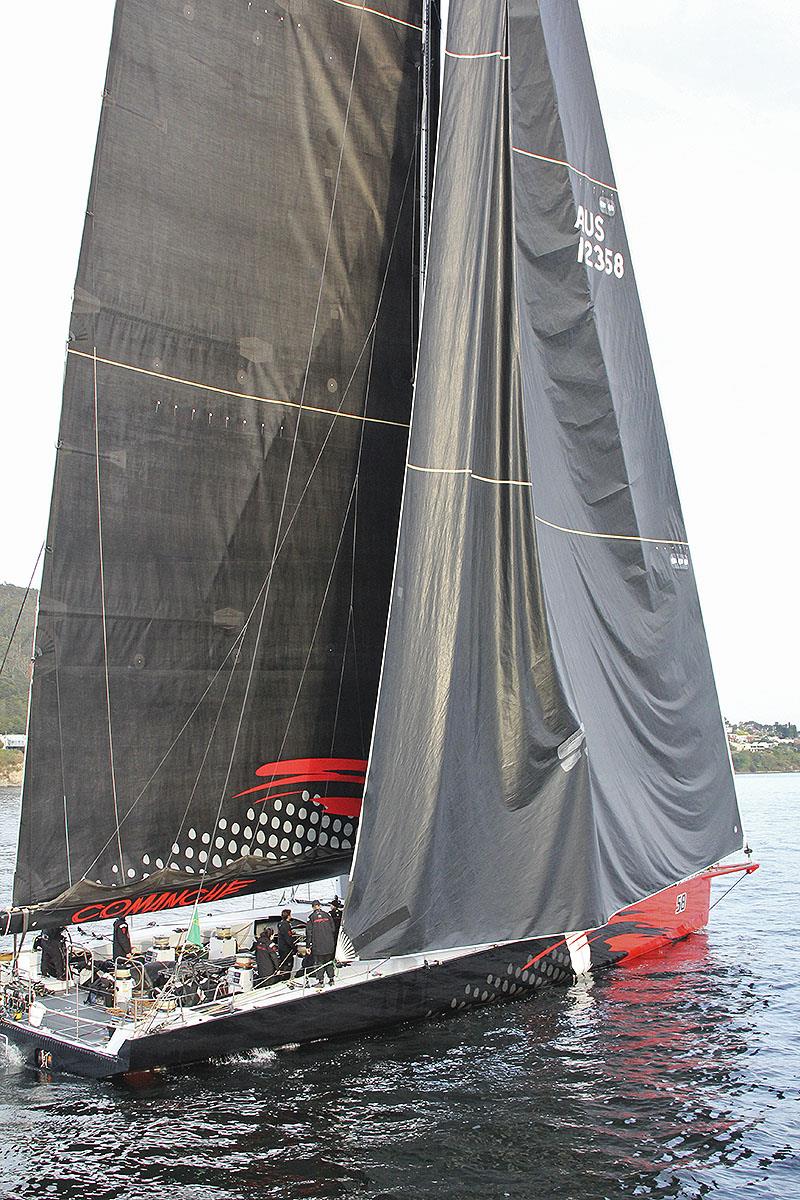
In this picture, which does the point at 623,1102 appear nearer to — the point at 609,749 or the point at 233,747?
the point at 609,749

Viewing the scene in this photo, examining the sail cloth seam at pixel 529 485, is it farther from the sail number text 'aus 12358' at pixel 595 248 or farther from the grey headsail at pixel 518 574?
the sail number text 'aus 12358' at pixel 595 248

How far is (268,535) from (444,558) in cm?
235

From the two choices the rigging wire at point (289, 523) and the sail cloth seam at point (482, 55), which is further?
the sail cloth seam at point (482, 55)

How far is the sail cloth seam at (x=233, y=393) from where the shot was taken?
12.5m

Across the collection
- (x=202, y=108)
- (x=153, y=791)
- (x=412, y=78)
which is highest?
(x=412, y=78)

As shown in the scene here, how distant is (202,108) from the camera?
13.3m

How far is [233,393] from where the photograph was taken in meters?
13.6

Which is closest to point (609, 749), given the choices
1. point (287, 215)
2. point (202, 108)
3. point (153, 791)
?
point (153, 791)

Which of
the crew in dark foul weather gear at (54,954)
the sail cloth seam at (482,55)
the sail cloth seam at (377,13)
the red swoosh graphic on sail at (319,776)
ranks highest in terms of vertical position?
the sail cloth seam at (377,13)

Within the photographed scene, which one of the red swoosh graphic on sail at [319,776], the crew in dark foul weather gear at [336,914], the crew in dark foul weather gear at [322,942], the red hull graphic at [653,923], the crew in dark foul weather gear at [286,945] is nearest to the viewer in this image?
the crew in dark foul weather gear at [322,942]

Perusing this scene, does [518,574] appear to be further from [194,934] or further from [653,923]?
[653,923]

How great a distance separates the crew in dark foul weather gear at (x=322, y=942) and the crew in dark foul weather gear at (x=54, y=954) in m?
2.73

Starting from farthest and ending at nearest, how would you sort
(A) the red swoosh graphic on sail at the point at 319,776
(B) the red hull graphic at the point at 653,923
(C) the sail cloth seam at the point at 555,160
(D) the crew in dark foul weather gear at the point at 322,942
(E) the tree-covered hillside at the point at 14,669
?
(E) the tree-covered hillside at the point at 14,669 < (B) the red hull graphic at the point at 653,923 < (C) the sail cloth seam at the point at 555,160 < (A) the red swoosh graphic on sail at the point at 319,776 < (D) the crew in dark foul weather gear at the point at 322,942

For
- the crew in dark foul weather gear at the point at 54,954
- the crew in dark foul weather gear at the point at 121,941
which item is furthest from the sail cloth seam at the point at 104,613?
the crew in dark foul weather gear at the point at 54,954
